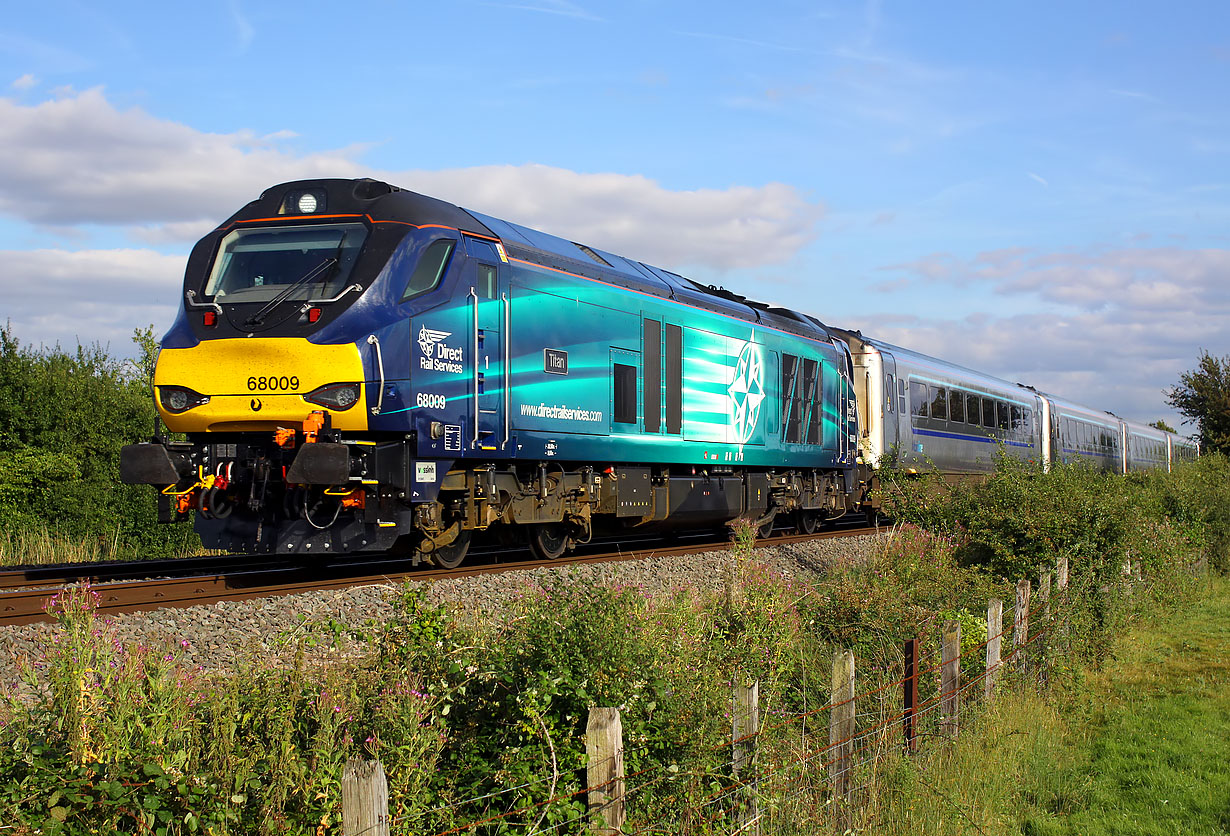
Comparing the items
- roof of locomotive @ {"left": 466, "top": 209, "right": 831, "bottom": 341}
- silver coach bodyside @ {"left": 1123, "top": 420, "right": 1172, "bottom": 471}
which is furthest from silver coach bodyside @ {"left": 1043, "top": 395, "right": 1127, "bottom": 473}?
roof of locomotive @ {"left": 466, "top": 209, "right": 831, "bottom": 341}

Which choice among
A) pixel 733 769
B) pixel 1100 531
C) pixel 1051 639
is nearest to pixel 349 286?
pixel 733 769

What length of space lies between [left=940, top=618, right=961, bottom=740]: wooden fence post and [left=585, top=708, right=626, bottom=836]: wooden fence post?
374 centimetres

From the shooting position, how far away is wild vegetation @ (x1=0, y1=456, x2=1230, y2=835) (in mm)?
4191

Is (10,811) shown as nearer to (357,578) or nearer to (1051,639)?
(357,578)

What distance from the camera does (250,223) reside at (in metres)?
11.2

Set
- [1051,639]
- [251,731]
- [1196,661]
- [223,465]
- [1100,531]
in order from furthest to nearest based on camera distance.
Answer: [1100,531] < [1196,661] < [223,465] < [1051,639] < [251,731]

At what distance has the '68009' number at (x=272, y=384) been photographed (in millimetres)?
10156

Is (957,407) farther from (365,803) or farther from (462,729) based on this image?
(365,803)

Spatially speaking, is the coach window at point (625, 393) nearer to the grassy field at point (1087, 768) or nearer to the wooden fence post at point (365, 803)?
the grassy field at point (1087, 768)

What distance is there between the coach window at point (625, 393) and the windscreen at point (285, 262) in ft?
14.3

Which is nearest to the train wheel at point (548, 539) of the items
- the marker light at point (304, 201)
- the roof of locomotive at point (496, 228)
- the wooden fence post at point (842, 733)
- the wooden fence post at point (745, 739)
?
the roof of locomotive at point (496, 228)

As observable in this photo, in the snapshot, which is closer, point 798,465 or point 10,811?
point 10,811

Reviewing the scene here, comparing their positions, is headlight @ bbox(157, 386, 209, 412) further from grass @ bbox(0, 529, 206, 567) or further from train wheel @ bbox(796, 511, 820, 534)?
train wheel @ bbox(796, 511, 820, 534)

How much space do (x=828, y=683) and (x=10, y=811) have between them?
5974mm
